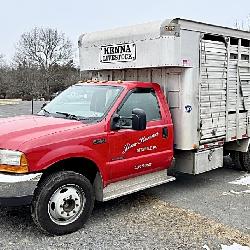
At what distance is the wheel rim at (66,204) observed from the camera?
4.72m

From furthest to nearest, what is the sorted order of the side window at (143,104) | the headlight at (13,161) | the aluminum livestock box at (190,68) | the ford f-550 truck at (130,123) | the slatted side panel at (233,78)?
the slatted side panel at (233,78), the aluminum livestock box at (190,68), the side window at (143,104), the ford f-550 truck at (130,123), the headlight at (13,161)

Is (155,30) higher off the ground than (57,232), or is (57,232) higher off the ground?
(155,30)

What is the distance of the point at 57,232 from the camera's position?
4.73 meters

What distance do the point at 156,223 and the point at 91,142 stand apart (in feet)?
4.59

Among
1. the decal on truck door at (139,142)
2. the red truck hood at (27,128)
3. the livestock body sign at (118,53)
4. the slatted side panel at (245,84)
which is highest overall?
the livestock body sign at (118,53)

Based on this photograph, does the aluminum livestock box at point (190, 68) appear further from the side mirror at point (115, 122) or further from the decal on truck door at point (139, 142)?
the side mirror at point (115, 122)

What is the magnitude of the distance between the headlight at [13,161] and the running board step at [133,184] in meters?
1.34

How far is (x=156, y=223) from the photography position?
524 centimetres

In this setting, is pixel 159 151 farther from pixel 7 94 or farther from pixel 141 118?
pixel 7 94

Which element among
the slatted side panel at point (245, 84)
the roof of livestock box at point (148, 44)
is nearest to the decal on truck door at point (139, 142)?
the roof of livestock box at point (148, 44)

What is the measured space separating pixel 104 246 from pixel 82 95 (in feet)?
8.00

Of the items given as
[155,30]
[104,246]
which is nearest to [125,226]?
[104,246]

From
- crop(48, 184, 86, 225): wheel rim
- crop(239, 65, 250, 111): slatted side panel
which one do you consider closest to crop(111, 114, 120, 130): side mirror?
crop(48, 184, 86, 225): wheel rim

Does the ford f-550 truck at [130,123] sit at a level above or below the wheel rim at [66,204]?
above
